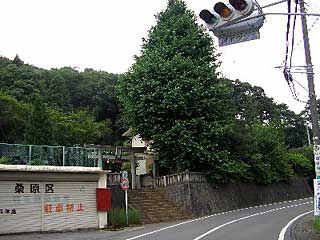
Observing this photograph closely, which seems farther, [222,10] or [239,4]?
[222,10]

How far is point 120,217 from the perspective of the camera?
21.5 m

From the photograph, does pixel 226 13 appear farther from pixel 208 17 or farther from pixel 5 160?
pixel 5 160

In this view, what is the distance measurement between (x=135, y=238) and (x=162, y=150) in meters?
14.1

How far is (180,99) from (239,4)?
20.5 meters

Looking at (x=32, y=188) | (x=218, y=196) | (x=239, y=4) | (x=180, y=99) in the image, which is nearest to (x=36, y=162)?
(x=32, y=188)

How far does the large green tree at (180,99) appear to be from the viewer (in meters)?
27.4

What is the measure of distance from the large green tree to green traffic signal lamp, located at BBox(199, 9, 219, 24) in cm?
1974

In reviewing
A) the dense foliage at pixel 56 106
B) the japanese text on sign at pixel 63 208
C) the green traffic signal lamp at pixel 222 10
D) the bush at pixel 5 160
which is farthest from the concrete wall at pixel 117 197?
the green traffic signal lamp at pixel 222 10

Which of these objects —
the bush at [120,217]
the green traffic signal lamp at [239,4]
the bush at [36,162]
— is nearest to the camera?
the green traffic signal lamp at [239,4]

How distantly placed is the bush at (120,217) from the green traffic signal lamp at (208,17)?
15823 mm

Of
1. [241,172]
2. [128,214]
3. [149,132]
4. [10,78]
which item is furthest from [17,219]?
[10,78]

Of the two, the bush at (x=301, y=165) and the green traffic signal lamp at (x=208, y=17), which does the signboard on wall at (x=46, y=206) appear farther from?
the bush at (x=301, y=165)

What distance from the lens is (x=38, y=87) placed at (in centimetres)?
5606

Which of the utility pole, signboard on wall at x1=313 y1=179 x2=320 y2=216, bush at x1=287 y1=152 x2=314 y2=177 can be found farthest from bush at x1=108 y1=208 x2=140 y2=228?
bush at x1=287 y1=152 x2=314 y2=177
